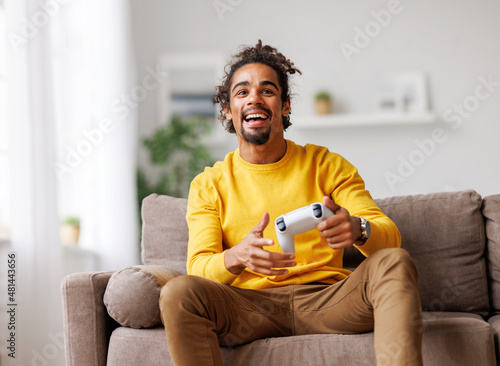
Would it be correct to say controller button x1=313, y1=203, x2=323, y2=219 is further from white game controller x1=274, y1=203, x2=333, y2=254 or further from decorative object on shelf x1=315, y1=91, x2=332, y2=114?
decorative object on shelf x1=315, y1=91, x2=332, y2=114

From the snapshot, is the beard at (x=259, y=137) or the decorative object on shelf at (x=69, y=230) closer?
the beard at (x=259, y=137)

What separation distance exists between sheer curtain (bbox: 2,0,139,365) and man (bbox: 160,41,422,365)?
988 millimetres

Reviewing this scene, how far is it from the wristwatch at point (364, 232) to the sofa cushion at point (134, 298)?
584mm

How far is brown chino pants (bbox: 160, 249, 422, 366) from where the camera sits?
1.28 meters

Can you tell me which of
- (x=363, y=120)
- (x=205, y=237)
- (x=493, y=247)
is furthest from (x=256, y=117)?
(x=363, y=120)

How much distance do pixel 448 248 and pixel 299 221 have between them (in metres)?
0.77

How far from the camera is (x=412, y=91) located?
15.2ft

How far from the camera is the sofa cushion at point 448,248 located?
1.92m

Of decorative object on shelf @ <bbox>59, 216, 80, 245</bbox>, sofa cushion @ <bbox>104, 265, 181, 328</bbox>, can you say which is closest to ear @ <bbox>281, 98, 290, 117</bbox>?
sofa cushion @ <bbox>104, 265, 181, 328</bbox>

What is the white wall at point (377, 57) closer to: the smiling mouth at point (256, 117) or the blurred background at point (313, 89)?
the blurred background at point (313, 89)

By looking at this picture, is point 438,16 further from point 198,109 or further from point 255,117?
point 255,117

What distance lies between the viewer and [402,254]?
138 centimetres

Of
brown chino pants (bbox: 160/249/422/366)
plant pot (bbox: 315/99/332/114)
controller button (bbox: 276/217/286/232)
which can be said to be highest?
plant pot (bbox: 315/99/332/114)

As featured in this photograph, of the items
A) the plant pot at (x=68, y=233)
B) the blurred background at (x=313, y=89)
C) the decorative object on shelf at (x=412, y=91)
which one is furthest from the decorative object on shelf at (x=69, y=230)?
the decorative object on shelf at (x=412, y=91)
